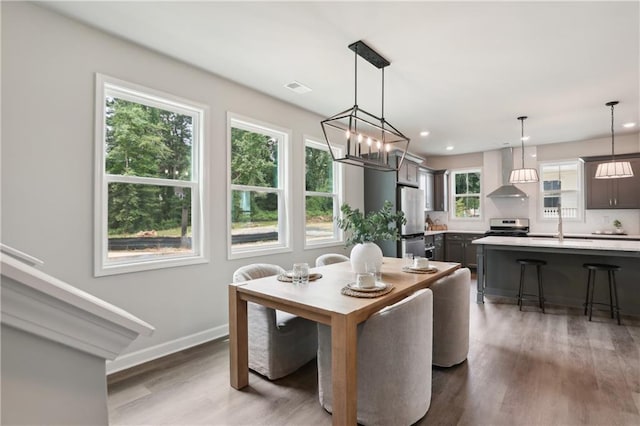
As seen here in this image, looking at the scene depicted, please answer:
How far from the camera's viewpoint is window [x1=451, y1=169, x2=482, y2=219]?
7613 millimetres

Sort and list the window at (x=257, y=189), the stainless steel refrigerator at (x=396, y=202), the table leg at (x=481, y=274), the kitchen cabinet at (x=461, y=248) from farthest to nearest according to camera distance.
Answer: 1. the kitchen cabinet at (x=461, y=248)
2. the stainless steel refrigerator at (x=396, y=202)
3. the table leg at (x=481, y=274)
4. the window at (x=257, y=189)

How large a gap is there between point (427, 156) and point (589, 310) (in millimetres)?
4884

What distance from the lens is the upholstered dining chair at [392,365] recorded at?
6.17ft

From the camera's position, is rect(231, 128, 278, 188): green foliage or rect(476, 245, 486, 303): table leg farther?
rect(476, 245, 486, 303): table leg

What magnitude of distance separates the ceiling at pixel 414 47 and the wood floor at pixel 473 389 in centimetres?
272

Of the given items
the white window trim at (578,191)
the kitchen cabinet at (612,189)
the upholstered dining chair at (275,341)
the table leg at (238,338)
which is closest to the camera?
the table leg at (238,338)

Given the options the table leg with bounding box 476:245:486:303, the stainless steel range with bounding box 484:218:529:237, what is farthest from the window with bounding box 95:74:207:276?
the stainless steel range with bounding box 484:218:529:237

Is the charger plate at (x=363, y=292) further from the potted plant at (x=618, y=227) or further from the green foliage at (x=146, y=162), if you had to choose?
the potted plant at (x=618, y=227)

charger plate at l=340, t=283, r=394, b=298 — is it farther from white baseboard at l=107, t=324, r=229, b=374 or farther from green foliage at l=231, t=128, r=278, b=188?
green foliage at l=231, t=128, r=278, b=188

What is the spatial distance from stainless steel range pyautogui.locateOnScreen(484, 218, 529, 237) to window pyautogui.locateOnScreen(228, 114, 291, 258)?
15.9 ft

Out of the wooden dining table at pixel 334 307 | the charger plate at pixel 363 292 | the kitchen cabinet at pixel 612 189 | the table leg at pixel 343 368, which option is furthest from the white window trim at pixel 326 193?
the kitchen cabinet at pixel 612 189

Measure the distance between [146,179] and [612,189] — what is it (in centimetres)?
739

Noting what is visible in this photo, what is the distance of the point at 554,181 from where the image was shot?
6.73m

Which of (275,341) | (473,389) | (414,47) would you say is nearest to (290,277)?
(275,341)
